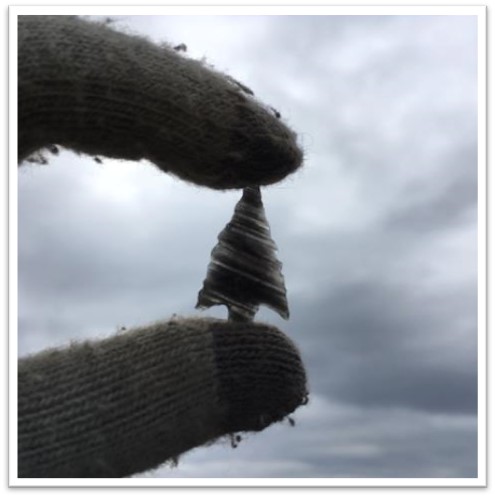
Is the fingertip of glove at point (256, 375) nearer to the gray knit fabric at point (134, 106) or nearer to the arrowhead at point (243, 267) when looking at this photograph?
the arrowhead at point (243, 267)

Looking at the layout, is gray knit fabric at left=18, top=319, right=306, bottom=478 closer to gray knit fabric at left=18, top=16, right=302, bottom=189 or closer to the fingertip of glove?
the fingertip of glove

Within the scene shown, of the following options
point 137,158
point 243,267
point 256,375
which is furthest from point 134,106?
point 256,375

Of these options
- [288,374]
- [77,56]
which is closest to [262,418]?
[288,374]

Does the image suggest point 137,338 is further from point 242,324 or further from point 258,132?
point 258,132

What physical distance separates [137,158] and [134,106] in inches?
2.8

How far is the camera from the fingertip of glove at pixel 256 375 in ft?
4.03

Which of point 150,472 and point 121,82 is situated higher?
point 121,82

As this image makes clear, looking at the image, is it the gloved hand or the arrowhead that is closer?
the gloved hand

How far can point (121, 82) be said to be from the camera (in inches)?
43.2

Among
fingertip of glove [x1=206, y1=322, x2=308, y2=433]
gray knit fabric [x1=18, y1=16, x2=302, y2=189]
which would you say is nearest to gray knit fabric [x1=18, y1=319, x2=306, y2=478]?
fingertip of glove [x1=206, y1=322, x2=308, y2=433]

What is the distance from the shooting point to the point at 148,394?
115 cm

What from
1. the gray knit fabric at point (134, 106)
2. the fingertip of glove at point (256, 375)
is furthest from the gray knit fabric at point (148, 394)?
the gray knit fabric at point (134, 106)

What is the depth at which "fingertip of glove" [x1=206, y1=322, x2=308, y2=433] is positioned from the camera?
4.03 ft
